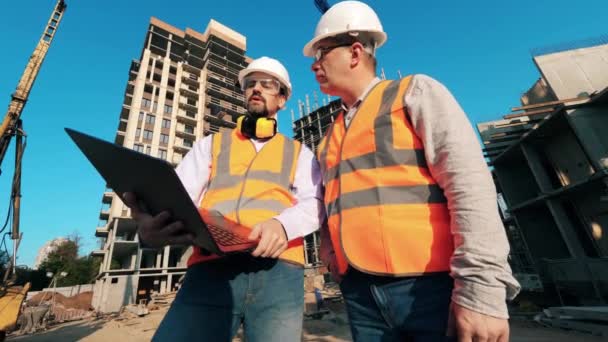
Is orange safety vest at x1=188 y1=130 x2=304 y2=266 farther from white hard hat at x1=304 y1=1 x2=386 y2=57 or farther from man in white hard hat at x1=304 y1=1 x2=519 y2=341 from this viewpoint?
white hard hat at x1=304 y1=1 x2=386 y2=57

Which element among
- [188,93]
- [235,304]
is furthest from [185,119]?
[235,304]

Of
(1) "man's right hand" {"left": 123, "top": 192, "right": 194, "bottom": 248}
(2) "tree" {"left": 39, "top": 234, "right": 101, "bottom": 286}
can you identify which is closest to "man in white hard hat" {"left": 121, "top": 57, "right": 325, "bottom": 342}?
(1) "man's right hand" {"left": 123, "top": 192, "right": 194, "bottom": 248}

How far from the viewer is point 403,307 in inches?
50.8

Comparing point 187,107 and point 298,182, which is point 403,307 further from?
point 187,107

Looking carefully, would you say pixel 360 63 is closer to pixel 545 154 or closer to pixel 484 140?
pixel 545 154

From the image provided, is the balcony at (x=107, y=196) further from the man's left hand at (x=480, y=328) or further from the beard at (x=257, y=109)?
the man's left hand at (x=480, y=328)

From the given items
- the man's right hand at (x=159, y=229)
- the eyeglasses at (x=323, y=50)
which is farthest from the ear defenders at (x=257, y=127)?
the man's right hand at (x=159, y=229)

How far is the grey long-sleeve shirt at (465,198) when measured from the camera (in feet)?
3.41

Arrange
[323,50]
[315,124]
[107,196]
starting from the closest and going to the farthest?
[323,50] < [107,196] < [315,124]

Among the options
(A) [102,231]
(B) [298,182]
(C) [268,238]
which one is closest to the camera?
(C) [268,238]

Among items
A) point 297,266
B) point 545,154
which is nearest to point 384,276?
point 297,266

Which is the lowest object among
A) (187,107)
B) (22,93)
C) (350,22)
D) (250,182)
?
(250,182)

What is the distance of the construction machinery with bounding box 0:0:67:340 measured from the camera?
286 inches

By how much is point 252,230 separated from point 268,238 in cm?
10
